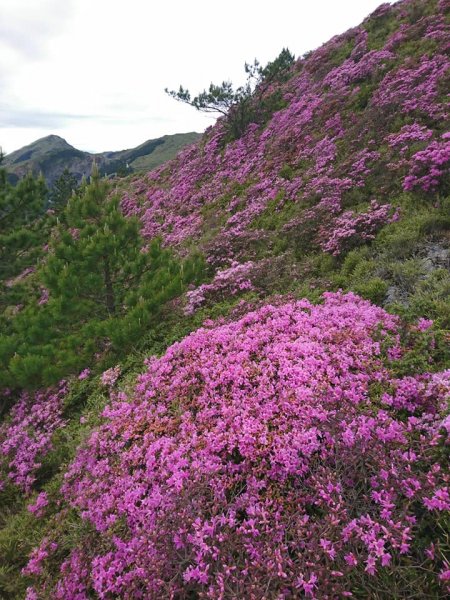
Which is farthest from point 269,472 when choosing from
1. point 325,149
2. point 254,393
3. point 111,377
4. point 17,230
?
point 325,149

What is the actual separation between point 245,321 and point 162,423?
275 cm

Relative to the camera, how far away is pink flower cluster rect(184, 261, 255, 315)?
9.77 meters

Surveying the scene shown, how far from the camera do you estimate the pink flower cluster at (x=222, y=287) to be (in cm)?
977

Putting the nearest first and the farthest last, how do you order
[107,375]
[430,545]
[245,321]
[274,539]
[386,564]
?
[386,564], [430,545], [274,539], [245,321], [107,375]

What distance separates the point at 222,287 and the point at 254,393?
5.35m

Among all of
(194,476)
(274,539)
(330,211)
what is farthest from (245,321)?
(330,211)

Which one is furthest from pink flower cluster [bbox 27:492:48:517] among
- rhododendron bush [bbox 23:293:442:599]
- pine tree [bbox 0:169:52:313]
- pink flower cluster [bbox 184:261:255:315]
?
pine tree [bbox 0:169:52:313]

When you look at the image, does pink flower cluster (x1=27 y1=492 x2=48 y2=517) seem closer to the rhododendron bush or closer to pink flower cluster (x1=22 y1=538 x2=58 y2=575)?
the rhododendron bush

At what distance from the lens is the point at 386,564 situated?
112 inches

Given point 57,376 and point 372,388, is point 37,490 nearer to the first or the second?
point 57,376

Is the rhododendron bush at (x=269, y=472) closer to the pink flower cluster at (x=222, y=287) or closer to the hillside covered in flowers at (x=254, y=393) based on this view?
the hillside covered in flowers at (x=254, y=393)

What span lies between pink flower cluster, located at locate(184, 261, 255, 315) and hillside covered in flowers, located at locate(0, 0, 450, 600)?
71 mm

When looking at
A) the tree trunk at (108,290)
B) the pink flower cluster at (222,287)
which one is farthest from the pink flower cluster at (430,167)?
the tree trunk at (108,290)

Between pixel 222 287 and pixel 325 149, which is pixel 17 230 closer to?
pixel 222 287
